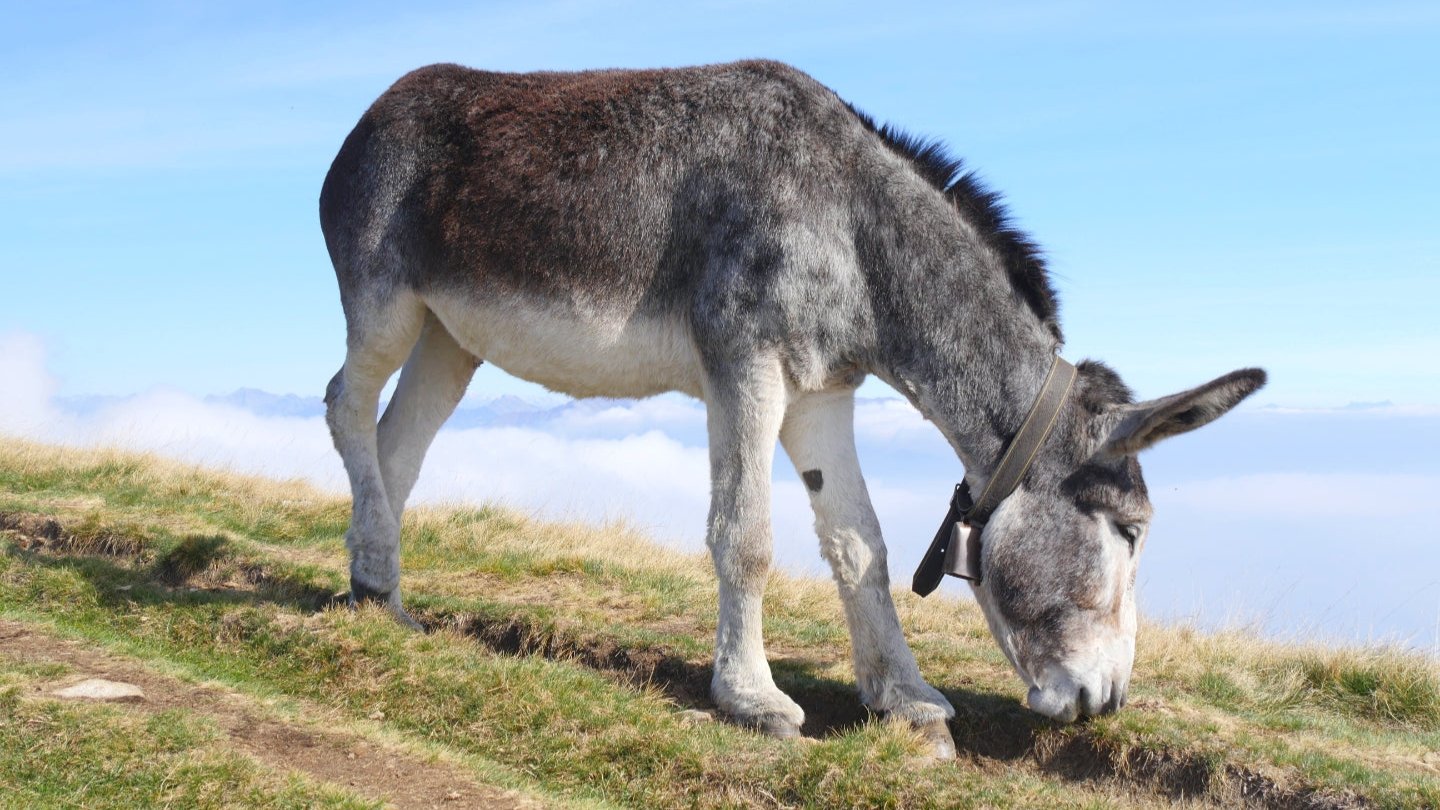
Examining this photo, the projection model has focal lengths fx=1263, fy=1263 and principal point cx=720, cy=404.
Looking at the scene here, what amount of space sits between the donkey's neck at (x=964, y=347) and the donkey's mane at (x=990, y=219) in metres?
0.13

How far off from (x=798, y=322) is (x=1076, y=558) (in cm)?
192

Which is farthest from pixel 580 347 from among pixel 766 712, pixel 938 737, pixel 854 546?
pixel 938 737

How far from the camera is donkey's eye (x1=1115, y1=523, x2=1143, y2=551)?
664cm

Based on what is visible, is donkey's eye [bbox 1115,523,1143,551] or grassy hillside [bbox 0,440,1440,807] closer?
grassy hillside [bbox 0,440,1440,807]

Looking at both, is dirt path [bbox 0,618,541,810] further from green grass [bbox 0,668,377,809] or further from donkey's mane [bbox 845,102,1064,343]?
donkey's mane [bbox 845,102,1064,343]

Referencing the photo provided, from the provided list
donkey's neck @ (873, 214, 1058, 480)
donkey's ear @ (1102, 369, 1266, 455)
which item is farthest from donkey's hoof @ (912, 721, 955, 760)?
donkey's ear @ (1102, 369, 1266, 455)

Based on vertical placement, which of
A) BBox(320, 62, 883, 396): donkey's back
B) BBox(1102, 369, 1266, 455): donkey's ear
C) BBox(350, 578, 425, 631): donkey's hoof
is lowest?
BBox(350, 578, 425, 631): donkey's hoof

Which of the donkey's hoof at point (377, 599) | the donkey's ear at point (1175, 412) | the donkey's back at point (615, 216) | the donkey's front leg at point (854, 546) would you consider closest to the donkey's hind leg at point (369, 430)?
the donkey's hoof at point (377, 599)

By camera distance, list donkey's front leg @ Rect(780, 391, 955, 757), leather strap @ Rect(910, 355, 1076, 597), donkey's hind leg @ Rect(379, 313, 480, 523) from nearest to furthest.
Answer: leather strap @ Rect(910, 355, 1076, 597)
donkey's front leg @ Rect(780, 391, 955, 757)
donkey's hind leg @ Rect(379, 313, 480, 523)

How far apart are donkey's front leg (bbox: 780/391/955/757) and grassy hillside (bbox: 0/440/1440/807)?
391 mm

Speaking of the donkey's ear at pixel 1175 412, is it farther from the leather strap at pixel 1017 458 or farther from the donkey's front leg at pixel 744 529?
the donkey's front leg at pixel 744 529

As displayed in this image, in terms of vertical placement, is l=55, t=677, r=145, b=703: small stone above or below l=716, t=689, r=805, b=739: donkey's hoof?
below

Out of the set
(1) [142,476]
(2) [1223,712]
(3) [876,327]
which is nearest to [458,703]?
(3) [876,327]

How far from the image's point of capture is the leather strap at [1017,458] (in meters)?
6.68
